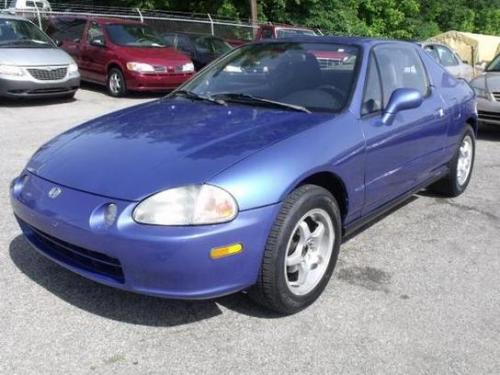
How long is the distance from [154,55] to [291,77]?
8.51 metres

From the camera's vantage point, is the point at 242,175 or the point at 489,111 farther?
the point at 489,111

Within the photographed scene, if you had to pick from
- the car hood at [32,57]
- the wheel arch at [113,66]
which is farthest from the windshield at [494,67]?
the car hood at [32,57]

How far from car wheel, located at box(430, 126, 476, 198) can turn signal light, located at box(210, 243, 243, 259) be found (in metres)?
3.19

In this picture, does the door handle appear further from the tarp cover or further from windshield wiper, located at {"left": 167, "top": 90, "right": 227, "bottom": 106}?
the tarp cover

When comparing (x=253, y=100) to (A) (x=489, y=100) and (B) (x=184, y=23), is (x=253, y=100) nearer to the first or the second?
(A) (x=489, y=100)

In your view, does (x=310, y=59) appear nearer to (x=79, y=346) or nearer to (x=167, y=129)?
(x=167, y=129)

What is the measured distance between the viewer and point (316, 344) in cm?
304

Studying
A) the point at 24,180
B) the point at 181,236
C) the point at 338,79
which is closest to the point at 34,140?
the point at 24,180

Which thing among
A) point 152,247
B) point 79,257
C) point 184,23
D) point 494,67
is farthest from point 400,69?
point 184,23

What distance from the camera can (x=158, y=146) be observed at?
335 centimetres

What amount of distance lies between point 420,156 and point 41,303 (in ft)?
9.66

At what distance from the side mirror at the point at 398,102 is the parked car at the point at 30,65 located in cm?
768

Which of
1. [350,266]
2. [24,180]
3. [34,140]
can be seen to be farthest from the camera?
[34,140]

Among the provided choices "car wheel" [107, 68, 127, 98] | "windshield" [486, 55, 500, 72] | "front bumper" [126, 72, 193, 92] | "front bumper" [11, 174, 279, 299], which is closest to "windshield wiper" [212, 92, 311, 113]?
"front bumper" [11, 174, 279, 299]
